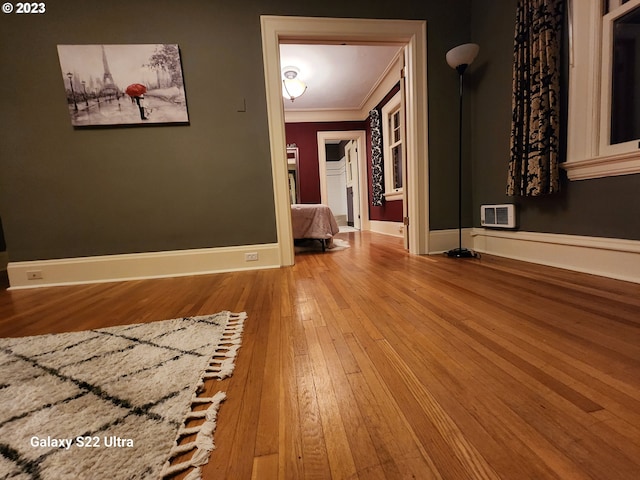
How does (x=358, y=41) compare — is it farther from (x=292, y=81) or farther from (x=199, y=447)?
(x=199, y=447)

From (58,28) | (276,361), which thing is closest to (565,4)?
(276,361)

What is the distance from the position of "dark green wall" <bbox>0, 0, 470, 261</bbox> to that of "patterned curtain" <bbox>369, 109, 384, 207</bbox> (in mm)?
2302

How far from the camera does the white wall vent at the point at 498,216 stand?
2131mm

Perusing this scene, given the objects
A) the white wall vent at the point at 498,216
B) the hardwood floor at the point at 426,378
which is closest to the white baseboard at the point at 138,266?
the hardwood floor at the point at 426,378

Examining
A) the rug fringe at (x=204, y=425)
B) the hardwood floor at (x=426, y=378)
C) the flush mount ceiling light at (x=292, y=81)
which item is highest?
the flush mount ceiling light at (x=292, y=81)

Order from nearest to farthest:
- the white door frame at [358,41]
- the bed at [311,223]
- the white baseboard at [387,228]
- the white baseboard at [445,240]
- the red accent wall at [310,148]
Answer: the white door frame at [358,41], the white baseboard at [445,240], the bed at [311,223], the white baseboard at [387,228], the red accent wall at [310,148]

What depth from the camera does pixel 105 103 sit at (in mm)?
2088

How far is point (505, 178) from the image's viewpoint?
220 cm

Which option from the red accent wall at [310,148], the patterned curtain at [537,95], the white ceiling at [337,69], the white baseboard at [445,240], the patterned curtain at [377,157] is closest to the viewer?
the patterned curtain at [537,95]

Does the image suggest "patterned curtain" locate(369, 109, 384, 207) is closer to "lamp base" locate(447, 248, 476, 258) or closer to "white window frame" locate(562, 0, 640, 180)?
"lamp base" locate(447, 248, 476, 258)

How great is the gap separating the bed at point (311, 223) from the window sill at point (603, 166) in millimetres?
2187

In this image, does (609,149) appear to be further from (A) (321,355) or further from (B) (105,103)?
(B) (105,103)

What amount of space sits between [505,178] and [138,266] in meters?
3.28

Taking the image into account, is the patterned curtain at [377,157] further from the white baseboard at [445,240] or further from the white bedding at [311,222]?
the white baseboard at [445,240]
